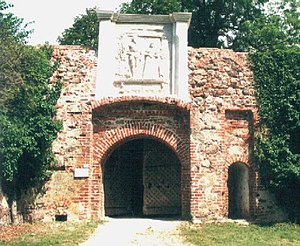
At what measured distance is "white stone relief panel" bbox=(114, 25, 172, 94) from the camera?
1124 cm

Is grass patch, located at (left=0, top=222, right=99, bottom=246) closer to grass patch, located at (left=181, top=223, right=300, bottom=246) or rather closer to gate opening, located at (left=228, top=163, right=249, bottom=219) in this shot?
grass patch, located at (left=181, top=223, right=300, bottom=246)

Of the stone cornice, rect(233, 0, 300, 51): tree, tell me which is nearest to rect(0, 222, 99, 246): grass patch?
the stone cornice

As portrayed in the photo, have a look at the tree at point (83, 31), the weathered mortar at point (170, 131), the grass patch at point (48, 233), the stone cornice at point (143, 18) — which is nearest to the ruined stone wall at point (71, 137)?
the weathered mortar at point (170, 131)

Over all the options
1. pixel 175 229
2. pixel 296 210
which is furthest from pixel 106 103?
pixel 296 210

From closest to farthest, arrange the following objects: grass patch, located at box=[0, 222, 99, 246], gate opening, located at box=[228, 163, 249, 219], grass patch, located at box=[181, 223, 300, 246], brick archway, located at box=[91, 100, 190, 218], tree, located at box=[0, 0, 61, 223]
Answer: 1. grass patch, located at box=[0, 222, 99, 246]
2. grass patch, located at box=[181, 223, 300, 246]
3. tree, located at box=[0, 0, 61, 223]
4. brick archway, located at box=[91, 100, 190, 218]
5. gate opening, located at box=[228, 163, 249, 219]

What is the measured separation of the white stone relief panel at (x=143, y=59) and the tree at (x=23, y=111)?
182 cm

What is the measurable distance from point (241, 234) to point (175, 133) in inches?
125

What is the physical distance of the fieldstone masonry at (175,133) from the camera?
10.9 meters

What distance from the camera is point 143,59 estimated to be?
11.4 m

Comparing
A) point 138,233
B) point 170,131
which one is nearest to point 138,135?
point 170,131

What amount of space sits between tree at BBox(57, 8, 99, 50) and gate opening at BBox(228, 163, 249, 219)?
12.7 meters

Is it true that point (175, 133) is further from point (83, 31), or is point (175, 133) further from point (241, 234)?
point (83, 31)

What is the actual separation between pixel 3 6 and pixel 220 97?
5.91 m

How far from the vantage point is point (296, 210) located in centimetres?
1113
